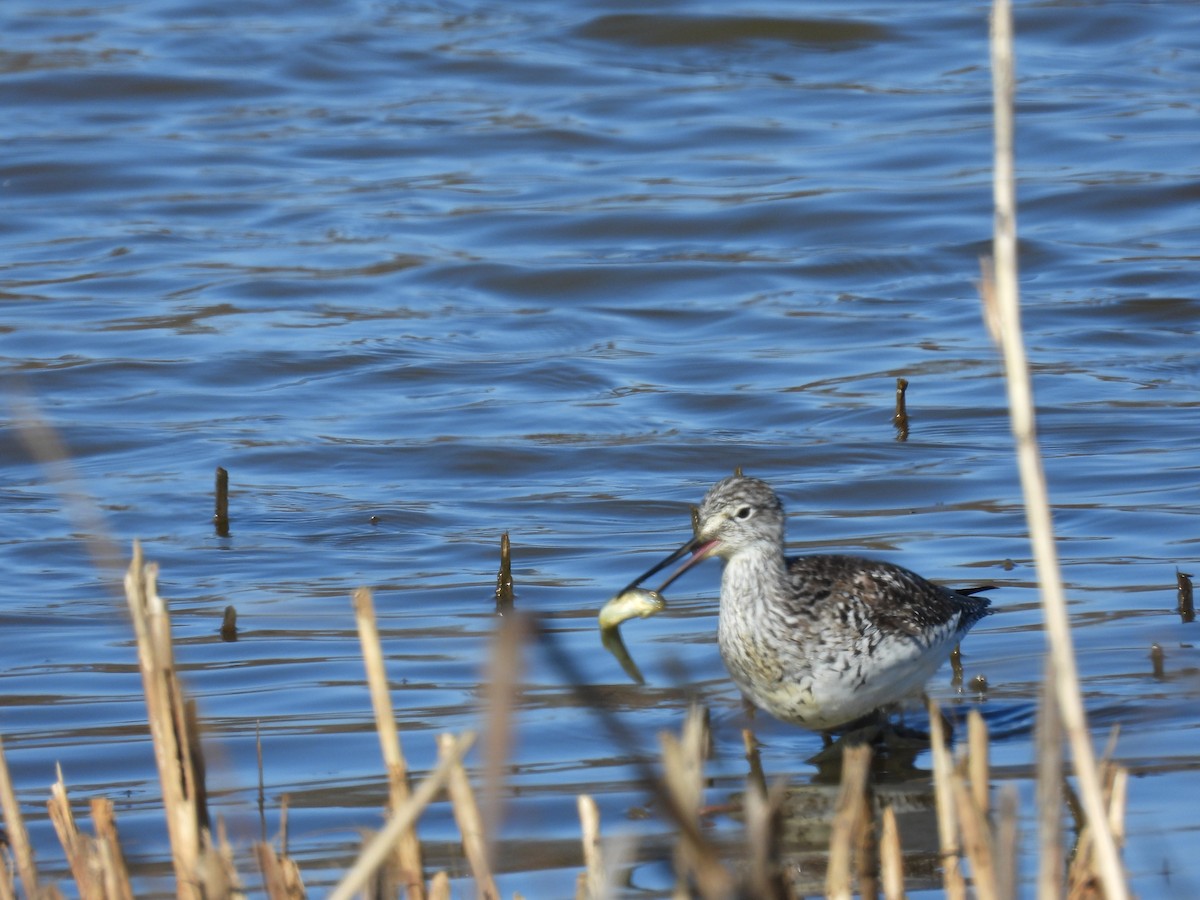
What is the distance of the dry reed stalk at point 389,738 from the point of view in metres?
3.56

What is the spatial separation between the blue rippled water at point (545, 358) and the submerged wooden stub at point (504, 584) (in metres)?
0.18

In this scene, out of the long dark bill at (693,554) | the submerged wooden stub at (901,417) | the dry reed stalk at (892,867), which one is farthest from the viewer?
the submerged wooden stub at (901,417)

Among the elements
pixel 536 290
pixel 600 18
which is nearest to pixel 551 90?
pixel 600 18

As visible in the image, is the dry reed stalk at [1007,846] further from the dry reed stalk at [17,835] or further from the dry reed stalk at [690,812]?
the dry reed stalk at [17,835]

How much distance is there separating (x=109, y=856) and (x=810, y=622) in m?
3.23

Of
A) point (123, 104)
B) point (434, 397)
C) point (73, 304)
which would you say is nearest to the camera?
point (434, 397)

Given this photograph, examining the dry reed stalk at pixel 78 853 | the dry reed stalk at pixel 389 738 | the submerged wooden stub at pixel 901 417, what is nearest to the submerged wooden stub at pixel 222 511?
the submerged wooden stub at pixel 901 417

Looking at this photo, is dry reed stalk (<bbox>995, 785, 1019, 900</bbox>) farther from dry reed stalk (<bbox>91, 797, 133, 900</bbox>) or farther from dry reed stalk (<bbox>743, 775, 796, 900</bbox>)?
dry reed stalk (<bbox>91, 797, 133, 900</bbox>)

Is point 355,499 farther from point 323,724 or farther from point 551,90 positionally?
point 551,90

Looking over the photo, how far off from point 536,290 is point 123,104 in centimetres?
720

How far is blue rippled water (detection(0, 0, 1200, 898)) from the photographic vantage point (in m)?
6.97

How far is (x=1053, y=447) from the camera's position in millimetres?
11250

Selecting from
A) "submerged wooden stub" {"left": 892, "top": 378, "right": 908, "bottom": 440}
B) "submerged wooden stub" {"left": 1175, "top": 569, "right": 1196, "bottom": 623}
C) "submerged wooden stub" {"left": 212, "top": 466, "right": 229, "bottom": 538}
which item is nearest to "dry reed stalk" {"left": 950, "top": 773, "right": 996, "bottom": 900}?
"submerged wooden stub" {"left": 1175, "top": 569, "right": 1196, "bottom": 623}

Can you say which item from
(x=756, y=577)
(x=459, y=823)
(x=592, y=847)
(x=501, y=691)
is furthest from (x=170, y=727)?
(x=756, y=577)
